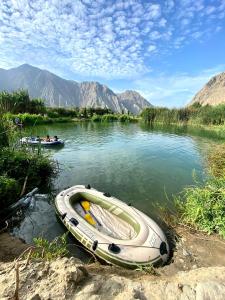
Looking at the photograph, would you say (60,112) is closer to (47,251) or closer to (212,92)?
(47,251)

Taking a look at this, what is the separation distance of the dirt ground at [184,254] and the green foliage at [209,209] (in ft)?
1.03

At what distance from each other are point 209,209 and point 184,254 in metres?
1.78

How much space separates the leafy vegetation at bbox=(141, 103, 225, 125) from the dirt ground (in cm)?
5223

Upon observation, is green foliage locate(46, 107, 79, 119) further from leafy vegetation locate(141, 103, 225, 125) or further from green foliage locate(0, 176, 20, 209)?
green foliage locate(0, 176, 20, 209)

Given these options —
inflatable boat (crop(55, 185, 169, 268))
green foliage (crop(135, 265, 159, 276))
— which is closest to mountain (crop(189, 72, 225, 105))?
inflatable boat (crop(55, 185, 169, 268))

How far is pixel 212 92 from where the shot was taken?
561 feet

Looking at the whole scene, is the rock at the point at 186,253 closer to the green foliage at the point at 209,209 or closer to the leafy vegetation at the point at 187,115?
the green foliage at the point at 209,209

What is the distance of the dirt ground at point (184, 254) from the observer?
18.8ft

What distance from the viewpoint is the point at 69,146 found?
25234 millimetres

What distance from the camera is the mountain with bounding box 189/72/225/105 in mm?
155750

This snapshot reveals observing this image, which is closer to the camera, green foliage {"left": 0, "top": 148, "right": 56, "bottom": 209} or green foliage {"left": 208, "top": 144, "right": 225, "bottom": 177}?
green foliage {"left": 0, "top": 148, "right": 56, "bottom": 209}

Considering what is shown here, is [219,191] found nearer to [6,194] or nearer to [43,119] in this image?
[6,194]

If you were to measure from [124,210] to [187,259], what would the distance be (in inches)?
108

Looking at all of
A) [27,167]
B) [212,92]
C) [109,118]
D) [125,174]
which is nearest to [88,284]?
[27,167]
